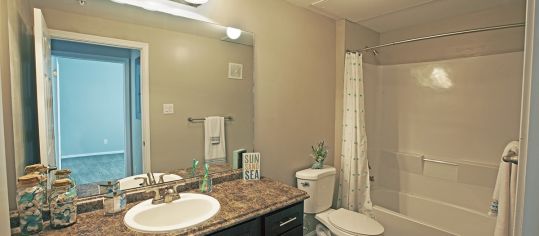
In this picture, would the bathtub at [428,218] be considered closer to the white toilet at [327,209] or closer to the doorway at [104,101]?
the white toilet at [327,209]

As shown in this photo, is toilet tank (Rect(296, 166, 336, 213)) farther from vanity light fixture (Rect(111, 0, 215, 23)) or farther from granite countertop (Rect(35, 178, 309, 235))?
vanity light fixture (Rect(111, 0, 215, 23))

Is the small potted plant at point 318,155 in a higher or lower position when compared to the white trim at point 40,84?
lower

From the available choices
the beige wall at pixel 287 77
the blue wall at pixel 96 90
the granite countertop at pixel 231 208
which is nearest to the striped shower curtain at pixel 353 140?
the beige wall at pixel 287 77

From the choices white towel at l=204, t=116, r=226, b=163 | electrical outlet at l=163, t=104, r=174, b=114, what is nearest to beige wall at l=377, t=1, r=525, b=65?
white towel at l=204, t=116, r=226, b=163

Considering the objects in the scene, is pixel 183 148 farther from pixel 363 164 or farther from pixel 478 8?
pixel 478 8

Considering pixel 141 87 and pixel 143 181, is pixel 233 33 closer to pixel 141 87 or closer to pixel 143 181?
pixel 141 87

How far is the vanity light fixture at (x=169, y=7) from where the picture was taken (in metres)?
1.50

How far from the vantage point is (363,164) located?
2.59 metres

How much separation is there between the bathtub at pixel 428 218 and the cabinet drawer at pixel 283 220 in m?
1.31

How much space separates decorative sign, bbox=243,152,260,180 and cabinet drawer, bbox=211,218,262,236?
532 mm

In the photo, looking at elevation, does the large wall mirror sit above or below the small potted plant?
above

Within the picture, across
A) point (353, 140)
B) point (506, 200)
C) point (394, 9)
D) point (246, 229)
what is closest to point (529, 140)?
point (246, 229)

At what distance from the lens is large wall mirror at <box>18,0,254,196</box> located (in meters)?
1.29

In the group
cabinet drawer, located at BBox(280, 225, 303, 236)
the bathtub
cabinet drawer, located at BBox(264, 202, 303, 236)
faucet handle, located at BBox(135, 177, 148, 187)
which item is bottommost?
the bathtub
